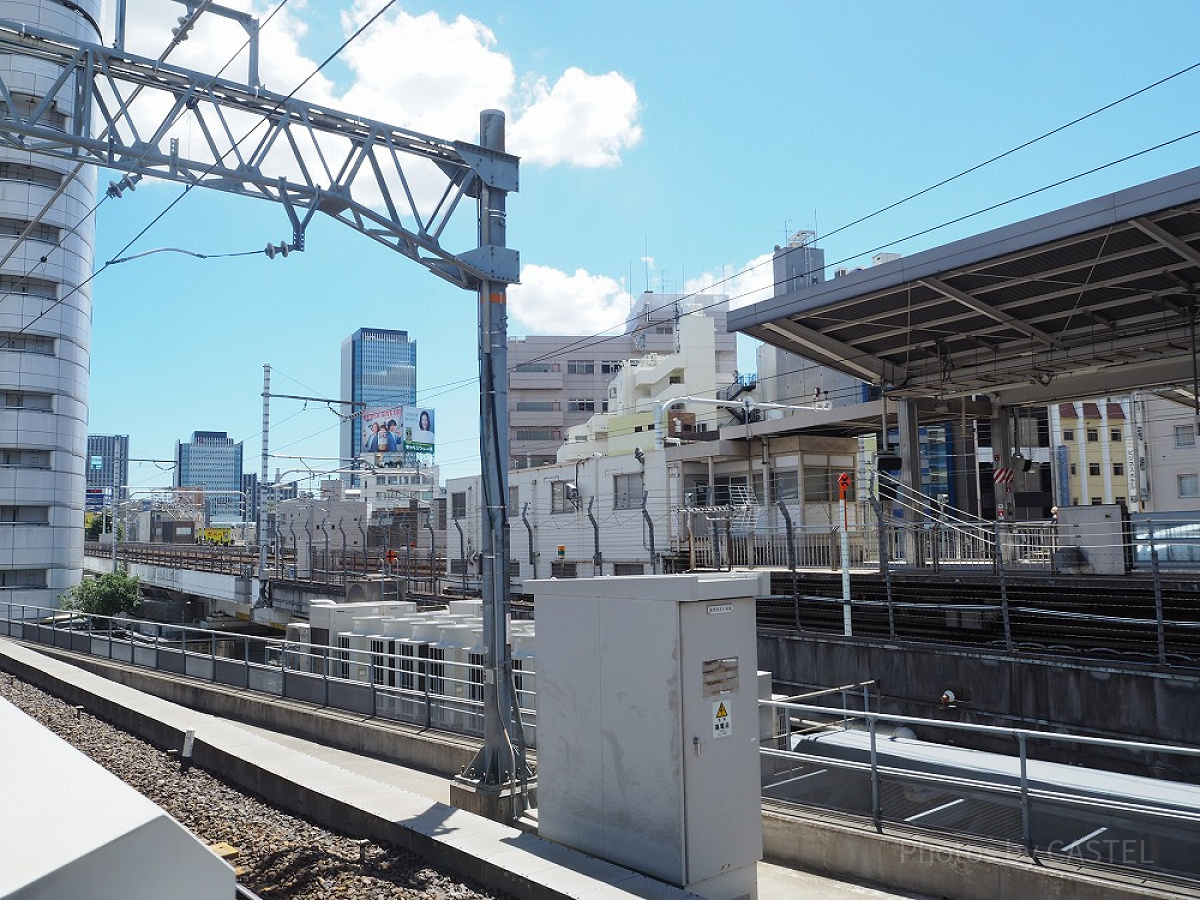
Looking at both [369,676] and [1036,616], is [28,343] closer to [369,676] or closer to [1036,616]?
[369,676]

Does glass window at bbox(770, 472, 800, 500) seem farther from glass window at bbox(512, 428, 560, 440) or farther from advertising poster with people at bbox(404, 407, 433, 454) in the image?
advertising poster with people at bbox(404, 407, 433, 454)

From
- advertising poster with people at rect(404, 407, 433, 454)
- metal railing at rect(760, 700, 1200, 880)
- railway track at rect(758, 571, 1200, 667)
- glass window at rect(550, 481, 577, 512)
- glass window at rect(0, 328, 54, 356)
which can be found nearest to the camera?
metal railing at rect(760, 700, 1200, 880)

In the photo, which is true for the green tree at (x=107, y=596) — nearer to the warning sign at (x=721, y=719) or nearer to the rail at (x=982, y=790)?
the rail at (x=982, y=790)

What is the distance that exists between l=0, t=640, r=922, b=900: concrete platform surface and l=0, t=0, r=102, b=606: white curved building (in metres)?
43.4

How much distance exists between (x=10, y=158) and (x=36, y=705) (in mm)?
43249

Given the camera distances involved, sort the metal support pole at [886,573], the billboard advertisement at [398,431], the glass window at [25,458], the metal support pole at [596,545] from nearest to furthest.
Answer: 1. the metal support pole at [886,573]
2. the metal support pole at [596,545]
3. the glass window at [25,458]
4. the billboard advertisement at [398,431]

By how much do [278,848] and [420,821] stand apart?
126cm

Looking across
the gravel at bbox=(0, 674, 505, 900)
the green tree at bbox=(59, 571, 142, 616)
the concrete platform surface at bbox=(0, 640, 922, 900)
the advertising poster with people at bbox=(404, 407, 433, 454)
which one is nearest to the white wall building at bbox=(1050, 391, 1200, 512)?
the concrete platform surface at bbox=(0, 640, 922, 900)

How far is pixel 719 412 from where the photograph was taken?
6009 cm

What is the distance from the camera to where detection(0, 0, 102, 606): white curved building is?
4803cm

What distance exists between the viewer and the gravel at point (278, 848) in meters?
6.55

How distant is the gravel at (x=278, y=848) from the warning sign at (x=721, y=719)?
1826 mm

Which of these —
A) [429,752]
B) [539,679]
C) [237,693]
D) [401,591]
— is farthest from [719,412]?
[539,679]

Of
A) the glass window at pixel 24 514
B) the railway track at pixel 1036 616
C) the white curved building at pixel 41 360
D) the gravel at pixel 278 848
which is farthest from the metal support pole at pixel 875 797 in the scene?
the glass window at pixel 24 514
